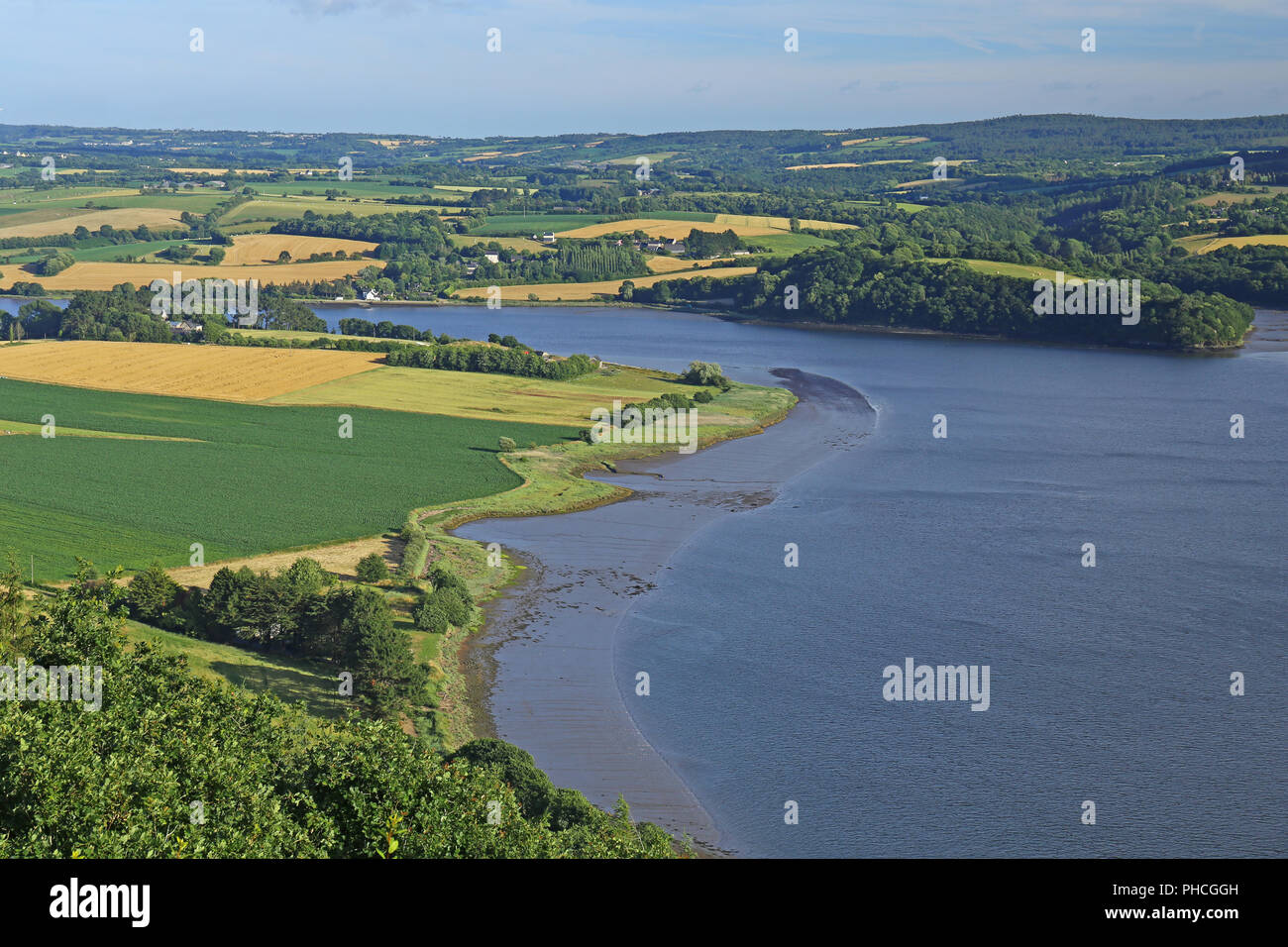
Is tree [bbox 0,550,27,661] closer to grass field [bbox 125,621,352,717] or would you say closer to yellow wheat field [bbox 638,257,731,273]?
grass field [bbox 125,621,352,717]

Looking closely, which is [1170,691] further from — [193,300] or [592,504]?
[193,300]

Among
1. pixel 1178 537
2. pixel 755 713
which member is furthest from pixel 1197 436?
pixel 755 713

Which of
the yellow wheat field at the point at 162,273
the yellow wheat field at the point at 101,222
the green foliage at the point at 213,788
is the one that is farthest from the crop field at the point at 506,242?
the green foliage at the point at 213,788

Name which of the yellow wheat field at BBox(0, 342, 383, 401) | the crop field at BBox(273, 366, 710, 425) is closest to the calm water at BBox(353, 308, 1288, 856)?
the crop field at BBox(273, 366, 710, 425)

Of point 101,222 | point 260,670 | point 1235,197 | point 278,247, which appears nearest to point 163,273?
point 278,247
